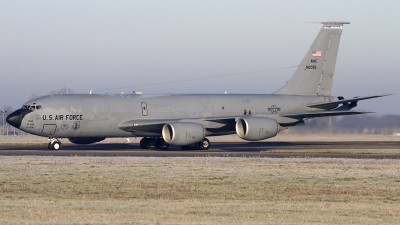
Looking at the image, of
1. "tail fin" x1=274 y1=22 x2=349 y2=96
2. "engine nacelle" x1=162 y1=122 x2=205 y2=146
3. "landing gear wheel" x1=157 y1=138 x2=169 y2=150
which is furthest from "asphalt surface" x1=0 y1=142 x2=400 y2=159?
"tail fin" x1=274 y1=22 x2=349 y2=96

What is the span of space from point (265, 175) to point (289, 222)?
30.1 feet

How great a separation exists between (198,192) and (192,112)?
81.3 feet

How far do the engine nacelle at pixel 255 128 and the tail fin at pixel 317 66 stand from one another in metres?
7.15

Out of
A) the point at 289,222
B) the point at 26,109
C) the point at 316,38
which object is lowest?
the point at 289,222

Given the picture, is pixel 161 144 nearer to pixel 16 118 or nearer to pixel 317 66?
pixel 16 118

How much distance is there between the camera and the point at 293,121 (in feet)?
139

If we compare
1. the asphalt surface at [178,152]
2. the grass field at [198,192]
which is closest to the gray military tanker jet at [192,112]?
the asphalt surface at [178,152]

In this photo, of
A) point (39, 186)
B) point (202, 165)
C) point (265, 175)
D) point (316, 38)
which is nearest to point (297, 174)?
point (265, 175)

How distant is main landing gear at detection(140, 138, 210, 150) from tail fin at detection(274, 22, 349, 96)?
325 inches

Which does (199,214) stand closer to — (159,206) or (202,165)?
(159,206)

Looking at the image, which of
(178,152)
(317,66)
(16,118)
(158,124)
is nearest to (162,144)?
(158,124)

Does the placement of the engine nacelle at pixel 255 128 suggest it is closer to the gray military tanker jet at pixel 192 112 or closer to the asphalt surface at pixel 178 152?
the gray military tanker jet at pixel 192 112

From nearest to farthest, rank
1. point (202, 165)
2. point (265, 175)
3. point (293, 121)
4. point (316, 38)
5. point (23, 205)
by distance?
point (23, 205), point (265, 175), point (202, 165), point (293, 121), point (316, 38)

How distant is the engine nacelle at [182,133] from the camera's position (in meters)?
38.5
